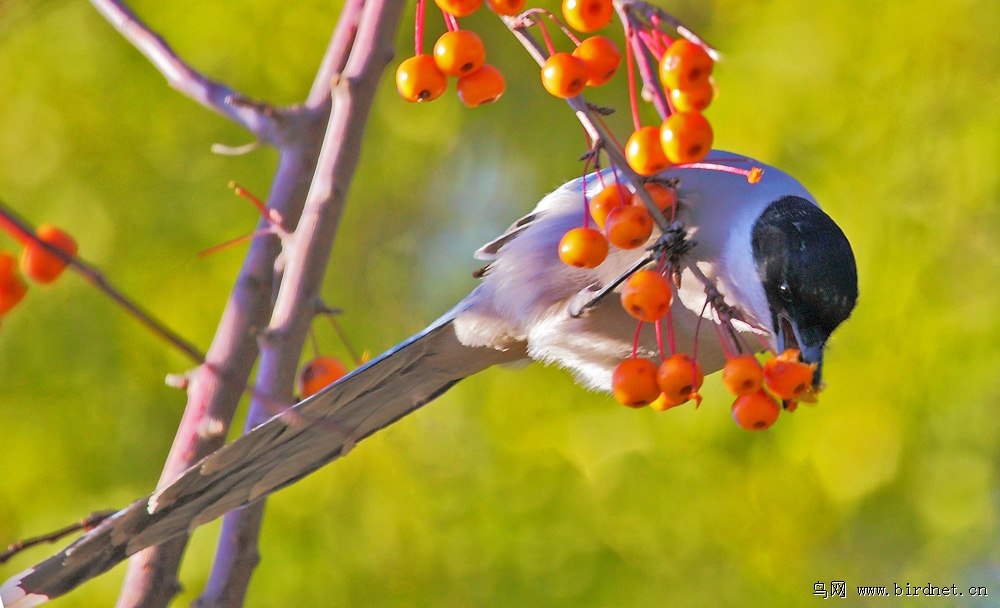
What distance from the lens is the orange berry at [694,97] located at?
1312 mm

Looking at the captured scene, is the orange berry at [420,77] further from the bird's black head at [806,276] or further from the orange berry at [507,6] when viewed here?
the bird's black head at [806,276]

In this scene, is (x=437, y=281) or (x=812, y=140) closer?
(x=812, y=140)

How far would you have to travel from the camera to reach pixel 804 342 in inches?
71.6

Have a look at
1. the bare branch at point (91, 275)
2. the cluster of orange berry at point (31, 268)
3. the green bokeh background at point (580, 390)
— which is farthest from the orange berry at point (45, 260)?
the green bokeh background at point (580, 390)

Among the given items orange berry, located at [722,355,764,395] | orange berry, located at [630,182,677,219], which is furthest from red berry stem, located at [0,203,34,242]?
orange berry, located at [630,182,677,219]

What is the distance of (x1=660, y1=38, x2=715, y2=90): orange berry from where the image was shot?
4.20ft

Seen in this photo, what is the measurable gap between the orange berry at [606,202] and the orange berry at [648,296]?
14 centimetres

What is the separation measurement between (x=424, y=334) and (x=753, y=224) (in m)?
0.75

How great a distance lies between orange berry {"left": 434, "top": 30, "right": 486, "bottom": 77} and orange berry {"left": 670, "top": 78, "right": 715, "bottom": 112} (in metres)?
0.30

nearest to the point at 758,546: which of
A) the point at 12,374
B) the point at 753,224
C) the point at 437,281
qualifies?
the point at 753,224

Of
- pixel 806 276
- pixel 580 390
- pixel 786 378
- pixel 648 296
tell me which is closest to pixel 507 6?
pixel 648 296

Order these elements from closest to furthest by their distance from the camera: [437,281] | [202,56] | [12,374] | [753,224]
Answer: [753,224] < [12,374] < [202,56] < [437,281]

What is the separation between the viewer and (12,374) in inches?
87.2

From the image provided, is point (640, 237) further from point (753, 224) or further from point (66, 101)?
point (66, 101)
